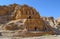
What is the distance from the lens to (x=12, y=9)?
2589 inches

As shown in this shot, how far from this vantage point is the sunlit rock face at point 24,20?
118ft

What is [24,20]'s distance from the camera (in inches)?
1667

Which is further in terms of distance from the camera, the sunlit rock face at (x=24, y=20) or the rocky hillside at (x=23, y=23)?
the sunlit rock face at (x=24, y=20)

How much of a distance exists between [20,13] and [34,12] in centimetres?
451

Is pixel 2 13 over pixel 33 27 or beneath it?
over

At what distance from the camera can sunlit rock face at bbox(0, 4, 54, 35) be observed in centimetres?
3597

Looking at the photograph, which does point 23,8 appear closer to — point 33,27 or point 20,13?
point 20,13

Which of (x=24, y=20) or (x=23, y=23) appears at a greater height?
(x=24, y=20)

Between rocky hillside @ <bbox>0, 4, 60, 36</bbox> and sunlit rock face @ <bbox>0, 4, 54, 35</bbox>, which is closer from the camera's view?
rocky hillside @ <bbox>0, 4, 60, 36</bbox>

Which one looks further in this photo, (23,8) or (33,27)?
(23,8)

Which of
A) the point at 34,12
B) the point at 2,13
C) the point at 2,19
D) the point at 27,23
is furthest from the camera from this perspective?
the point at 2,13

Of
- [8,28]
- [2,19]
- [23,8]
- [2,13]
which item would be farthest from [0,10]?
[8,28]

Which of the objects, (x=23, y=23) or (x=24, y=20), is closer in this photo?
(x=23, y=23)

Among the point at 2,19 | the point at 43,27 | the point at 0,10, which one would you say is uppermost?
the point at 0,10
